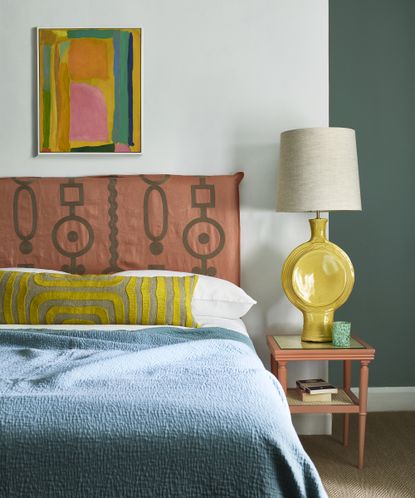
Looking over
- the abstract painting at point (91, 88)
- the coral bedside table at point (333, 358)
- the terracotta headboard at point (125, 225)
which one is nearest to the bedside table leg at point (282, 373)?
the coral bedside table at point (333, 358)

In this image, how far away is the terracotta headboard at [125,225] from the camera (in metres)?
3.31

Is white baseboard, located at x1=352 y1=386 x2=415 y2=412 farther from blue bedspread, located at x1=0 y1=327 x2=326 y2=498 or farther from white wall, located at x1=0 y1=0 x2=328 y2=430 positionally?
blue bedspread, located at x1=0 y1=327 x2=326 y2=498

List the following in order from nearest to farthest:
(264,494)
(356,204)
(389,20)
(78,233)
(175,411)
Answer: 1. (264,494)
2. (175,411)
3. (356,204)
4. (78,233)
5. (389,20)

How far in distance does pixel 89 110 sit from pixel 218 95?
64 cm

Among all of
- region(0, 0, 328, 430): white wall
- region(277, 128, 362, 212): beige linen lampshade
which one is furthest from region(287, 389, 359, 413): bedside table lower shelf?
region(277, 128, 362, 212): beige linen lampshade

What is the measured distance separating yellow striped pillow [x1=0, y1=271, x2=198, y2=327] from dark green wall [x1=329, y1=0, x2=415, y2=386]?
4.58 feet

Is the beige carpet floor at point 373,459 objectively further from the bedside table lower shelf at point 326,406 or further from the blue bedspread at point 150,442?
the blue bedspread at point 150,442

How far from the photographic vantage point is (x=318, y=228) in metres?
3.12

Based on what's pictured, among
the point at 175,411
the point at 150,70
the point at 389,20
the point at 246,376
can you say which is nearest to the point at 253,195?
the point at 150,70

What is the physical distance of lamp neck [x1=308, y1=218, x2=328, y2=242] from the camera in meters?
3.11

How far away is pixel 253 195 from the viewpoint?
338 cm

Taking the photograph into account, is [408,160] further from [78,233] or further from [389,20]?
[78,233]

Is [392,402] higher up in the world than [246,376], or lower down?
lower down

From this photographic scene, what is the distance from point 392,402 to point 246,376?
2.25m
